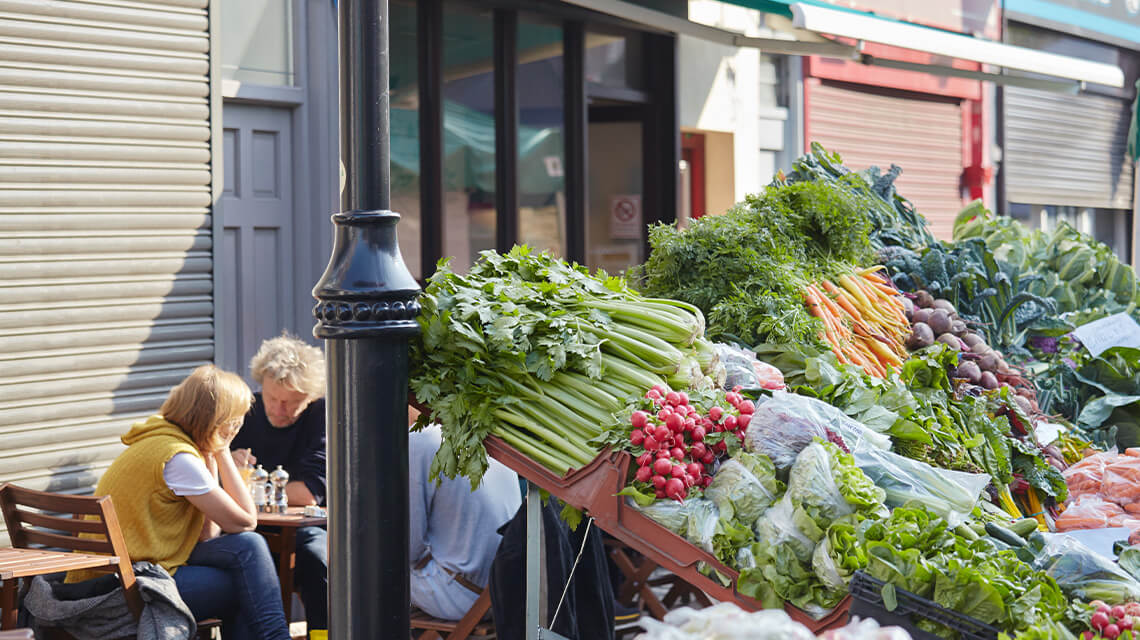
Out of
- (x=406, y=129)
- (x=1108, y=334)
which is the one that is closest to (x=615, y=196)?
(x=406, y=129)

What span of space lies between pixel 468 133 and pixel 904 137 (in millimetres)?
6008

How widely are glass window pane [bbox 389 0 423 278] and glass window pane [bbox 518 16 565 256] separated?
3.20ft

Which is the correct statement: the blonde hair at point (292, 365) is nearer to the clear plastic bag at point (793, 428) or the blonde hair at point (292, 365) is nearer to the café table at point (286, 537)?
the café table at point (286, 537)

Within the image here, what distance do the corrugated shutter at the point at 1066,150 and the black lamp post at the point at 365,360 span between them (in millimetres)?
11901

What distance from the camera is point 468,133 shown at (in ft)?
25.7

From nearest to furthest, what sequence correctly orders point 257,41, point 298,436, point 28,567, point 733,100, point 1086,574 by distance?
1. point 1086,574
2. point 28,567
3. point 298,436
4. point 257,41
5. point 733,100

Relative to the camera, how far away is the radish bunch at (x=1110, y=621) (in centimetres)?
231

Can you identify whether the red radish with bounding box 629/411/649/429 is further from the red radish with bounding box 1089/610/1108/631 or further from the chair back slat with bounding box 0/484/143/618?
the chair back slat with bounding box 0/484/143/618

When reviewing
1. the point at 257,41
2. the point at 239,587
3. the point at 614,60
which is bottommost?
the point at 239,587

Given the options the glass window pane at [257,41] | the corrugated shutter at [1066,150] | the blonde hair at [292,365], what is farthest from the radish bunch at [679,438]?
the corrugated shutter at [1066,150]

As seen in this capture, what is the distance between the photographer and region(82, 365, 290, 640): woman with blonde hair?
14.1 ft

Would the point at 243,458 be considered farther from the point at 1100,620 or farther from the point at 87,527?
the point at 1100,620

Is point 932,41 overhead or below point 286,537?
overhead

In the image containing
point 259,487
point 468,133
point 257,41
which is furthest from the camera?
point 468,133
